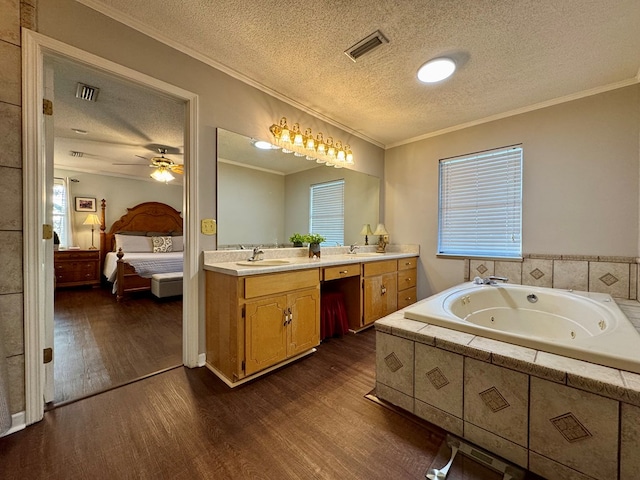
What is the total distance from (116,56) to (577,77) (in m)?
3.45

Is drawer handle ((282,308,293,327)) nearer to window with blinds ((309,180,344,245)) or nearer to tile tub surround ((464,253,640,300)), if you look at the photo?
window with blinds ((309,180,344,245))

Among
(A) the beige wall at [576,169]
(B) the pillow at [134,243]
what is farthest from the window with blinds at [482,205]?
(B) the pillow at [134,243]

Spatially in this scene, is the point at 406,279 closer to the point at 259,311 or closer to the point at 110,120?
the point at 259,311

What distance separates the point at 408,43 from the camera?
1.80 meters

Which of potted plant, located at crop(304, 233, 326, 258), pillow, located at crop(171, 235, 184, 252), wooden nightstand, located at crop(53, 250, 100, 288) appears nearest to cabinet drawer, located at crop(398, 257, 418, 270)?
potted plant, located at crop(304, 233, 326, 258)

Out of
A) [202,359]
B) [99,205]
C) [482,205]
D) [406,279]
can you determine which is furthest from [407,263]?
[99,205]

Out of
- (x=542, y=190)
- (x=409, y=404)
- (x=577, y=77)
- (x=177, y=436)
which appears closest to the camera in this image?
(x=177, y=436)

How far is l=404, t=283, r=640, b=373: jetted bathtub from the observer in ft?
3.71

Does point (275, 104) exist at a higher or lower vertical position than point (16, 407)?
higher

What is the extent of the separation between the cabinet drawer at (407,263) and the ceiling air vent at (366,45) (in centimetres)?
213

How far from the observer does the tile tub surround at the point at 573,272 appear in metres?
2.23

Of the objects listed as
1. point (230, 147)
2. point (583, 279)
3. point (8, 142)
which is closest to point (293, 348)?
point (230, 147)

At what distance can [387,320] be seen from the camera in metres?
1.61

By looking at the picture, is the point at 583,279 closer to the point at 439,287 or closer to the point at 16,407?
the point at 439,287
